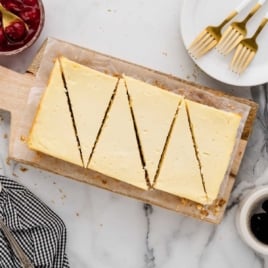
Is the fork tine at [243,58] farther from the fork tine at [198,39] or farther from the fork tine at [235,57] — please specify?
the fork tine at [198,39]

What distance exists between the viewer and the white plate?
209 cm

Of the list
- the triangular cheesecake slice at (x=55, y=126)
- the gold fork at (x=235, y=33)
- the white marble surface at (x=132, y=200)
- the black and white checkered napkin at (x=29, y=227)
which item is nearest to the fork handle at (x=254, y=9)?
the gold fork at (x=235, y=33)

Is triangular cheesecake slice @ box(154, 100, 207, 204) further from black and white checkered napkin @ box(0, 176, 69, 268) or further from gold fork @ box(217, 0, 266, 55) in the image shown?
black and white checkered napkin @ box(0, 176, 69, 268)

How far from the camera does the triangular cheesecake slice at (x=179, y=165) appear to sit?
2008 millimetres

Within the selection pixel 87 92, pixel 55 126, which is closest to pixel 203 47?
pixel 87 92

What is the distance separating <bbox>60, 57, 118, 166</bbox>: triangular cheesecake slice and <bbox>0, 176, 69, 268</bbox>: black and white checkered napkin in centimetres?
31

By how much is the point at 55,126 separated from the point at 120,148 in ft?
0.63

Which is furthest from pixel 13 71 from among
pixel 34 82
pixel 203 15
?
pixel 203 15

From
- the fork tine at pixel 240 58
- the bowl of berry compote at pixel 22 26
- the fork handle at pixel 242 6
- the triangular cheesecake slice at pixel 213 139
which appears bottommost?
the triangular cheesecake slice at pixel 213 139

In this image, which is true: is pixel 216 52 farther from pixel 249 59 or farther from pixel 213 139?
pixel 213 139

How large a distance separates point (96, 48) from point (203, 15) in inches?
13.4

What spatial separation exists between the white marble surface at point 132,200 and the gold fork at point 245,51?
0.12 metres

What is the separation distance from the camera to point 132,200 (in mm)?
2203

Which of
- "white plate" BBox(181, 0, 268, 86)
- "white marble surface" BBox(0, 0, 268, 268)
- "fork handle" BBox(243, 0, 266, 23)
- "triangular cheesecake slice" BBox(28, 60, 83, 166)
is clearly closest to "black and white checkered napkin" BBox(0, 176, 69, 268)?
"white marble surface" BBox(0, 0, 268, 268)
